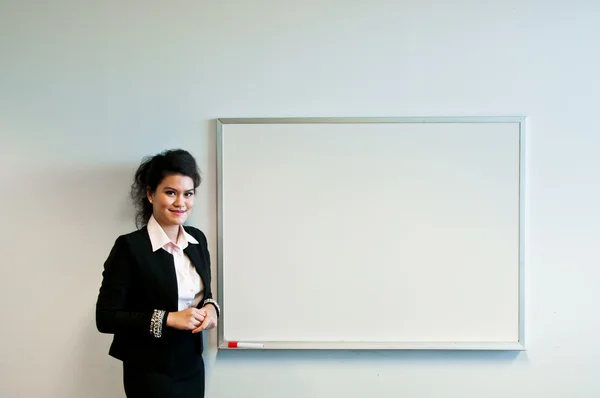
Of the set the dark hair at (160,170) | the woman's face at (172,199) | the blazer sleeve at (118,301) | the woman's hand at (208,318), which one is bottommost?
the woman's hand at (208,318)

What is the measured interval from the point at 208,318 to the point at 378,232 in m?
0.80

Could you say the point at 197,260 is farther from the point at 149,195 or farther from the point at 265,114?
the point at 265,114

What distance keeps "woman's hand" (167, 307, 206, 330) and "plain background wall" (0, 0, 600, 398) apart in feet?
1.33

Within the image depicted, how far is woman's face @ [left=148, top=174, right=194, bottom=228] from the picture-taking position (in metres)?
1.42

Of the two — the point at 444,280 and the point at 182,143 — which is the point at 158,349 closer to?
the point at 182,143

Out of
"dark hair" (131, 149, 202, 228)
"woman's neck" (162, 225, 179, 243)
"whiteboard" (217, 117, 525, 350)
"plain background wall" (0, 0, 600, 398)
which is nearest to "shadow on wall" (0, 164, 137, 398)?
"plain background wall" (0, 0, 600, 398)

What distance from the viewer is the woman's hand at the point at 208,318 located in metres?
1.35

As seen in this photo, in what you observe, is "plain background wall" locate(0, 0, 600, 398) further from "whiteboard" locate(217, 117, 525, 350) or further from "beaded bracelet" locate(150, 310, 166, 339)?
"beaded bracelet" locate(150, 310, 166, 339)

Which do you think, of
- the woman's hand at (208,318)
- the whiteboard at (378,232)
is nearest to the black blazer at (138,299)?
the woman's hand at (208,318)

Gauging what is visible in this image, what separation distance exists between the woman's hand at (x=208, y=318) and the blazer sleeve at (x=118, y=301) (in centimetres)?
18

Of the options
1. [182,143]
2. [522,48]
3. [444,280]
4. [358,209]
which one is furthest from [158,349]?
→ [522,48]

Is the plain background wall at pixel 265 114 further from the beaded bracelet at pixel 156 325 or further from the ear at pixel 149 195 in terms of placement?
the beaded bracelet at pixel 156 325

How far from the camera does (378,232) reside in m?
1.67

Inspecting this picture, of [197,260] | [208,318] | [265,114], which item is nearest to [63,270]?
[197,260]
